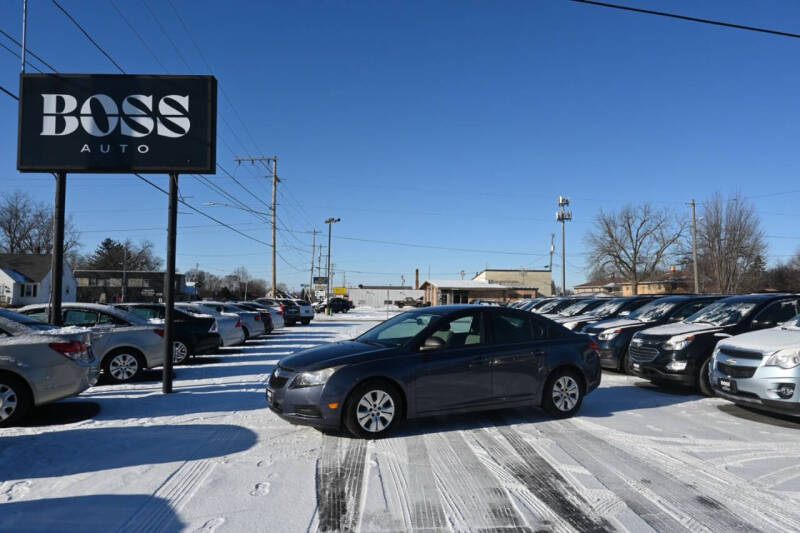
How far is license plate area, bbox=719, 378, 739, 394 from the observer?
275 inches

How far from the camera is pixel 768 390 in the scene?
650 cm

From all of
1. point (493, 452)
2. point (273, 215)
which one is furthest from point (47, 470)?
point (273, 215)

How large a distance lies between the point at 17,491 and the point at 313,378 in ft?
9.01

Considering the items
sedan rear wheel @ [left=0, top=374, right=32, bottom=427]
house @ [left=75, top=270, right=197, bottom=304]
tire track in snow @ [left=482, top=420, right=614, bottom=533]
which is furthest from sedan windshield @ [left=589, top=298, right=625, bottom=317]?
house @ [left=75, top=270, right=197, bottom=304]

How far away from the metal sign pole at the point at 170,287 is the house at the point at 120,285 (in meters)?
66.6

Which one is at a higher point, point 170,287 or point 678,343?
point 170,287

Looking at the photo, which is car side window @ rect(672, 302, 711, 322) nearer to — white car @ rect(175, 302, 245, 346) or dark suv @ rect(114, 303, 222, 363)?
dark suv @ rect(114, 303, 222, 363)

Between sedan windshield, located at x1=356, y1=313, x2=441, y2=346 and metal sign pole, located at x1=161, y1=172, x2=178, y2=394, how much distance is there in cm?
345

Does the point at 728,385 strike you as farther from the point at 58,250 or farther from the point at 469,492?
the point at 58,250

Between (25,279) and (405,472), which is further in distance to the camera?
(25,279)

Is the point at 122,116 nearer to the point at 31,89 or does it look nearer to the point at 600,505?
the point at 31,89

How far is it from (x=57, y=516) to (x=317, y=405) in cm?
249

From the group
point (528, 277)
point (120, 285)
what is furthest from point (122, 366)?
point (528, 277)

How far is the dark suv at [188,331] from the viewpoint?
1237 cm
